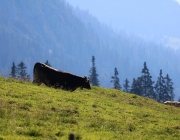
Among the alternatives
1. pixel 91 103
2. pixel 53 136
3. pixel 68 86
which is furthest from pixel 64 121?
pixel 68 86

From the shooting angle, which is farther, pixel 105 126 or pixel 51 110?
pixel 51 110

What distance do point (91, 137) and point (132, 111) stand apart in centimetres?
639

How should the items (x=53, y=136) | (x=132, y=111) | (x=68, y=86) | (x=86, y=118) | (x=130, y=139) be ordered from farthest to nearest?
(x=68, y=86) → (x=132, y=111) → (x=86, y=118) → (x=130, y=139) → (x=53, y=136)

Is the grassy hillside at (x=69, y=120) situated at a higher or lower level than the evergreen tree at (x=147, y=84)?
lower

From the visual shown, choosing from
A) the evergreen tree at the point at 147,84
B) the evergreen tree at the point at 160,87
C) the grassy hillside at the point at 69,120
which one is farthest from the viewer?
the evergreen tree at the point at 160,87

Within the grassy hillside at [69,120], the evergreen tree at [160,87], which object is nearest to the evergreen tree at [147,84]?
the evergreen tree at [160,87]

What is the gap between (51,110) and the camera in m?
12.5

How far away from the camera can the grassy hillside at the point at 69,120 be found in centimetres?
959

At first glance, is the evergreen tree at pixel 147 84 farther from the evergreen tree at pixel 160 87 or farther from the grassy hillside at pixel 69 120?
the grassy hillside at pixel 69 120

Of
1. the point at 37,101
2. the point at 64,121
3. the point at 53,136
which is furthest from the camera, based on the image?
the point at 37,101

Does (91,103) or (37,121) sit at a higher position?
(91,103)

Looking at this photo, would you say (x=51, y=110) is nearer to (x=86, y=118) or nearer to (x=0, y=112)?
(x=86, y=118)

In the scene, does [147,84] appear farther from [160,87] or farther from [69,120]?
[69,120]

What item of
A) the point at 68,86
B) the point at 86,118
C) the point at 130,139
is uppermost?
the point at 68,86
